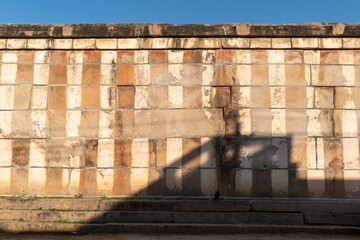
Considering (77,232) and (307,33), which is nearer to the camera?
(77,232)

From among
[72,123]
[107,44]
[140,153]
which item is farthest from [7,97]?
[140,153]

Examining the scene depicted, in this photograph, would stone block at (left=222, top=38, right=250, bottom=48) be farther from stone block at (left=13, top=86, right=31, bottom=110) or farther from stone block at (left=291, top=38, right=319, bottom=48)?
stone block at (left=13, top=86, right=31, bottom=110)

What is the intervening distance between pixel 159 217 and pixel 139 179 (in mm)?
832

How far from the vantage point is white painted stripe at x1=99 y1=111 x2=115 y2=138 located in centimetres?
607

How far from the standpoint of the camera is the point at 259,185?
5.88 meters

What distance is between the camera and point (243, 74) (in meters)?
6.14

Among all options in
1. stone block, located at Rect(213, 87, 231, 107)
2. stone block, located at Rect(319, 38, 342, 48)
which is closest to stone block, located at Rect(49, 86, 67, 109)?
stone block, located at Rect(213, 87, 231, 107)

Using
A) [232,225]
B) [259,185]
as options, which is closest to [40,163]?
[232,225]

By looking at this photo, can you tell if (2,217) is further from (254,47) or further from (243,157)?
(254,47)

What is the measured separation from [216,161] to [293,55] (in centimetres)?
245

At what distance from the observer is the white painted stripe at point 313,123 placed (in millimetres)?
5941

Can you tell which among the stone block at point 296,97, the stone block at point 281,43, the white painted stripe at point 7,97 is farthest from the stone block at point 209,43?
the white painted stripe at point 7,97

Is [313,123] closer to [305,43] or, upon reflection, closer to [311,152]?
[311,152]

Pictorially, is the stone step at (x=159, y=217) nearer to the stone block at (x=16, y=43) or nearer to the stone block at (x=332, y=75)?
the stone block at (x=332, y=75)
